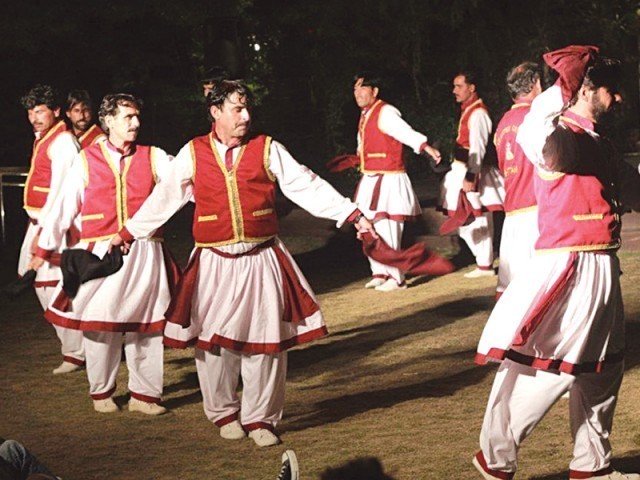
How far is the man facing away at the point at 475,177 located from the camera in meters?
10.5

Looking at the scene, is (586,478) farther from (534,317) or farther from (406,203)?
(406,203)

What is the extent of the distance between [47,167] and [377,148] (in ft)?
11.1

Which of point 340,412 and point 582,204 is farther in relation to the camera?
point 340,412

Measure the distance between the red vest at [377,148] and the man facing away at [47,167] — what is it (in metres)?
3.24

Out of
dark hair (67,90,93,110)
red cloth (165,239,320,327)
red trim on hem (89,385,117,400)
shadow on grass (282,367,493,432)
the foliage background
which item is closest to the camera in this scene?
red cloth (165,239,320,327)

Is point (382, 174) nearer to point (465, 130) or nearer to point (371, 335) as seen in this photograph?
point (465, 130)

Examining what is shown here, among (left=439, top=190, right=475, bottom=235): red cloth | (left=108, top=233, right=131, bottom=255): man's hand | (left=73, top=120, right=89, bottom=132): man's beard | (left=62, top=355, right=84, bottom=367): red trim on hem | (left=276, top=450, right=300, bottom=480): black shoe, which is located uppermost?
(left=73, top=120, right=89, bottom=132): man's beard

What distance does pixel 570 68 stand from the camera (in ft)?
15.0

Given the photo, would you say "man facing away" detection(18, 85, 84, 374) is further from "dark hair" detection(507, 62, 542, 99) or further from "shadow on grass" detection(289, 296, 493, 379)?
"dark hair" detection(507, 62, 542, 99)

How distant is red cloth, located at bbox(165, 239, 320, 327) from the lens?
6188 millimetres

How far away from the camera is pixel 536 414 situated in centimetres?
499

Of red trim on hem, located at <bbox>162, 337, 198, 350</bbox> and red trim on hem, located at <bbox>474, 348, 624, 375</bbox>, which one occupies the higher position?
red trim on hem, located at <bbox>474, 348, 624, 375</bbox>

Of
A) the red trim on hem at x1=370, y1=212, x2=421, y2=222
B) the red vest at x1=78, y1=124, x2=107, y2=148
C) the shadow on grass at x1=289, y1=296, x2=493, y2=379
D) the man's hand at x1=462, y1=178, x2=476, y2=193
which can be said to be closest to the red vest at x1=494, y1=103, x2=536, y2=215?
the shadow on grass at x1=289, y1=296, x2=493, y2=379

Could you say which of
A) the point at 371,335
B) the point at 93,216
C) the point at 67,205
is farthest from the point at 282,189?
the point at 371,335
